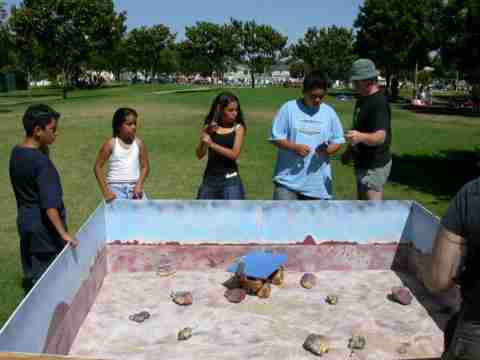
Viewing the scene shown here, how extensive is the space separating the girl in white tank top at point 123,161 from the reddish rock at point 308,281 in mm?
1668

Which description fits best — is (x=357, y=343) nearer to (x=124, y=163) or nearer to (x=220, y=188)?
(x=220, y=188)

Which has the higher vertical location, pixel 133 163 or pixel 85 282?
pixel 133 163

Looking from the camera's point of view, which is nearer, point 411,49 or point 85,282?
point 85,282

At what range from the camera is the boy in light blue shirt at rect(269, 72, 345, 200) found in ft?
14.4

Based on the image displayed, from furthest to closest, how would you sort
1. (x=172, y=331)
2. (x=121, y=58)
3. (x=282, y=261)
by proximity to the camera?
1. (x=121, y=58)
2. (x=282, y=261)
3. (x=172, y=331)

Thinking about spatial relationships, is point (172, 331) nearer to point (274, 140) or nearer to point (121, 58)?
point (274, 140)

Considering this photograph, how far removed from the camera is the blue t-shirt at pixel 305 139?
4.44 meters

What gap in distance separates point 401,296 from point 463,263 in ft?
6.93

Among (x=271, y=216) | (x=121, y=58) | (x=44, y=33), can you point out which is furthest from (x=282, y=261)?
(x=121, y=58)

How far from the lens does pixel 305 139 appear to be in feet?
14.5

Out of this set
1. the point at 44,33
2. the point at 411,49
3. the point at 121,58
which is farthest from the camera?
the point at 121,58

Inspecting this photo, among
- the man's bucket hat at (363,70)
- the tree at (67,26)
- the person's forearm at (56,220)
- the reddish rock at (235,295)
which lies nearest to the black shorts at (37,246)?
the person's forearm at (56,220)

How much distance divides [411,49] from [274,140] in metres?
37.3

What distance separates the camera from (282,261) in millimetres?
4188
